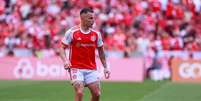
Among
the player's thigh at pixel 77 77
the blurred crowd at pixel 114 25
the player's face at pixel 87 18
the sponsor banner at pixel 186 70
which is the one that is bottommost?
the player's thigh at pixel 77 77

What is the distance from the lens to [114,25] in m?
29.4

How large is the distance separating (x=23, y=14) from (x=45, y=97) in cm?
1397

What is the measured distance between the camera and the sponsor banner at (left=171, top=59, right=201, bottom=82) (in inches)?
970

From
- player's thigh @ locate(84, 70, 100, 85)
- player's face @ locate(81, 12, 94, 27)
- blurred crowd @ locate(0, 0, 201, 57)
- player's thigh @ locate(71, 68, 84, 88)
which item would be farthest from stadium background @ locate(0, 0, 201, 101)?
player's face @ locate(81, 12, 94, 27)

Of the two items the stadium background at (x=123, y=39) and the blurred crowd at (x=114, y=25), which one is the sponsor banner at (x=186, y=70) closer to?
the stadium background at (x=123, y=39)

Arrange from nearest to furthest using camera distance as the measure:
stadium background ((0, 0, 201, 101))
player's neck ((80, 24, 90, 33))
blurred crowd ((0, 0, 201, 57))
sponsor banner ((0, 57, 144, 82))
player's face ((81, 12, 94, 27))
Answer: player's face ((81, 12, 94, 27))
player's neck ((80, 24, 90, 33))
stadium background ((0, 0, 201, 101))
sponsor banner ((0, 57, 144, 82))
blurred crowd ((0, 0, 201, 57))

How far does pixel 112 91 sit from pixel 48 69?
669cm

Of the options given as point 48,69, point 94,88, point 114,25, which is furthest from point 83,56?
point 114,25

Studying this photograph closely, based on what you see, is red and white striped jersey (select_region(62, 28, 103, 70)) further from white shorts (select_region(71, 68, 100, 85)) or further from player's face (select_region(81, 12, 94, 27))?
player's face (select_region(81, 12, 94, 27))

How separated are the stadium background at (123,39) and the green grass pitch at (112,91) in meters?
0.04

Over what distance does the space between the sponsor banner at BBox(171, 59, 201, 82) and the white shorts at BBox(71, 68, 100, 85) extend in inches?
536

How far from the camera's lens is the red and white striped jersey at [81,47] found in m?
11.5

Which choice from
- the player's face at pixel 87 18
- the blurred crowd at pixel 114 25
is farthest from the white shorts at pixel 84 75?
the blurred crowd at pixel 114 25

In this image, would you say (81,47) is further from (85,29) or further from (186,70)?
(186,70)
